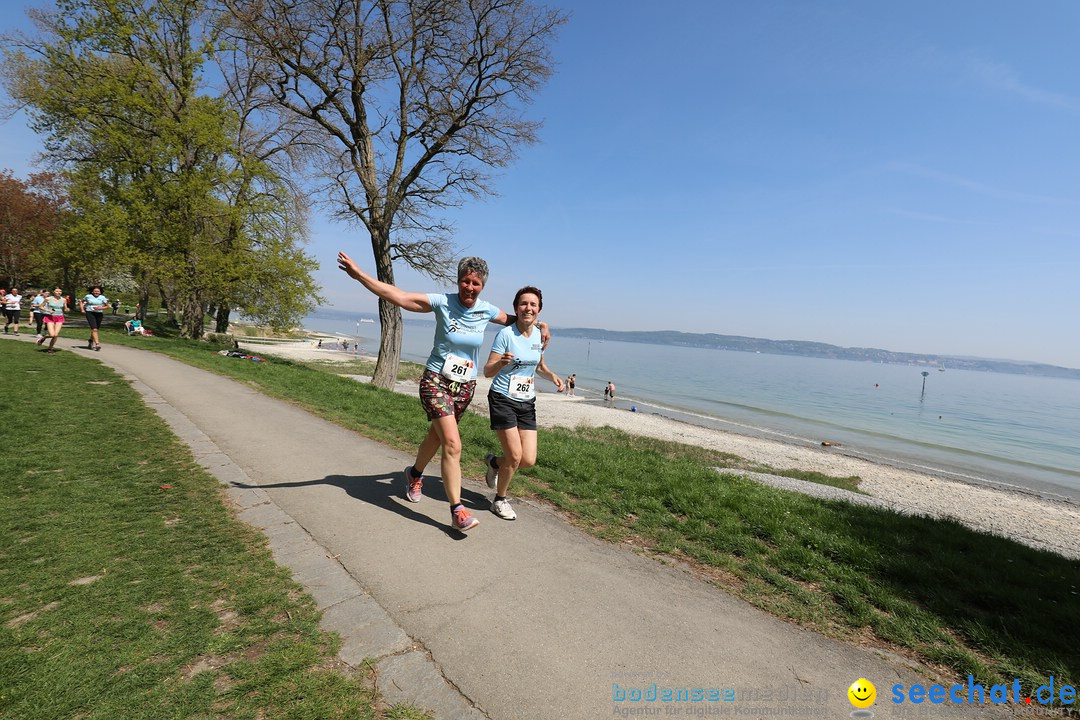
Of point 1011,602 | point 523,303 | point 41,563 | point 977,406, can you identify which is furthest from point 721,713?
point 977,406

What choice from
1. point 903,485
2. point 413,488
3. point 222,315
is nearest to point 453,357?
point 413,488

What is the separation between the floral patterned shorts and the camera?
4.12 metres

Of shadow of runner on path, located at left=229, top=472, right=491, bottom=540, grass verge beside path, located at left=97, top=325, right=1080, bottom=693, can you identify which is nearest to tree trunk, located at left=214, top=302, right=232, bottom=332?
shadow of runner on path, located at left=229, top=472, right=491, bottom=540

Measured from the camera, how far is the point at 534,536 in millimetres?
4203

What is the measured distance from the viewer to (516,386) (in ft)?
14.5

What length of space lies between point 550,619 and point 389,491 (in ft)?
8.99

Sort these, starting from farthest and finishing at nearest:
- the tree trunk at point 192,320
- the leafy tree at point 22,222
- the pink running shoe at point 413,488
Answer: the leafy tree at point 22,222
the tree trunk at point 192,320
the pink running shoe at point 413,488

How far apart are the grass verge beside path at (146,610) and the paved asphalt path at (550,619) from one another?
302 mm

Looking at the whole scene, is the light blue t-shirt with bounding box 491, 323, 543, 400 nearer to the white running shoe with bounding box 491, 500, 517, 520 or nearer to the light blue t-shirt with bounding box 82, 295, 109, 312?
the white running shoe with bounding box 491, 500, 517, 520

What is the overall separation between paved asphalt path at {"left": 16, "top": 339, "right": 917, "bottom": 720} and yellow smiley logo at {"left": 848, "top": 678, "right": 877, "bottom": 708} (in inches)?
2.1

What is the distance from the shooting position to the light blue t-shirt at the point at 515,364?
4363 millimetres

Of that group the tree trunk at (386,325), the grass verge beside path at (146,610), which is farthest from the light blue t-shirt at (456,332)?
the tree trunk at (386,325)

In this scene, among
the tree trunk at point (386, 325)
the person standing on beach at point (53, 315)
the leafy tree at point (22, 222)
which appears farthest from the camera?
the leafy tree at point (22, 222)

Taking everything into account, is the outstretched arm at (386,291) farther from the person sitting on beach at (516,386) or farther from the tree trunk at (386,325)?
the tree trunk at (386,325)
